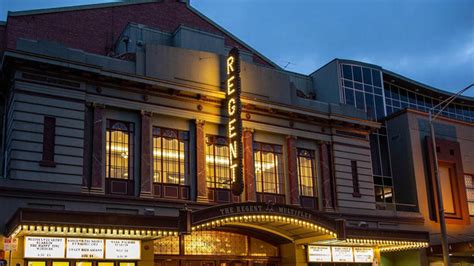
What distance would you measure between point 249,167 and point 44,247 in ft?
34.9

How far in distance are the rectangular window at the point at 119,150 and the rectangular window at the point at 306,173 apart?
9.28m

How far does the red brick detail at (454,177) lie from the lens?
3762cm

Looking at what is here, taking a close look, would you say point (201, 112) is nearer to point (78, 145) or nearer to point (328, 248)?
point (78, 145)

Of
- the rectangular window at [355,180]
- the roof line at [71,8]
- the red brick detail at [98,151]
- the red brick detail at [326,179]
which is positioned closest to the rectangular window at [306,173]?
the red brick detail at [326,179]

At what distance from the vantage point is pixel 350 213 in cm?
3198

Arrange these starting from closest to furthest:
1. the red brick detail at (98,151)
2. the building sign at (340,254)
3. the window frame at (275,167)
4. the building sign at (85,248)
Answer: the building sign at (85,248) < the red brick detail at (98,151) < the window frame at (275,167) < the building sign at (340,254)

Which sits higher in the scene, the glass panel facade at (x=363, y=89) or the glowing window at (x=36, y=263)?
the glass panel facade at (x=363, y=89)

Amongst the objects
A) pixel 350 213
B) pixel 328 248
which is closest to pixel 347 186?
pixel 350 213

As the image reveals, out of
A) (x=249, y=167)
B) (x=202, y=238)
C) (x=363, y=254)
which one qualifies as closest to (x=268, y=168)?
(x=249, y=167)

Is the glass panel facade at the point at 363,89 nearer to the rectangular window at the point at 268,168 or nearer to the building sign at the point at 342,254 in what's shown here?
the rectangular window at the point at 268,168

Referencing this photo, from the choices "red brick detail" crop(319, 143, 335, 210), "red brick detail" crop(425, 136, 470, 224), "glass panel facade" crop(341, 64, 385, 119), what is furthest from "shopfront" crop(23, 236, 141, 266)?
"red brick detail" crop(425, 136, 470, 224)

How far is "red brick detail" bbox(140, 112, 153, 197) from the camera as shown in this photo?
26219mm

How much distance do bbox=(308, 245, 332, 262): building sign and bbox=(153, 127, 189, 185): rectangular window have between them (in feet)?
24.6

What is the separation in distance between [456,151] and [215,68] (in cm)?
1892
